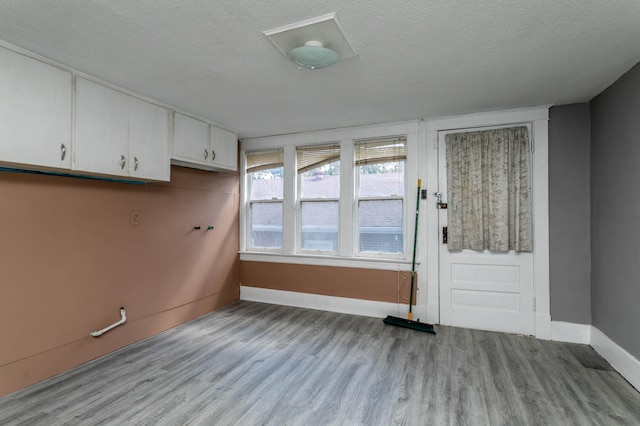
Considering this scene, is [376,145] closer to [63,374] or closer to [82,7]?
[82,7]

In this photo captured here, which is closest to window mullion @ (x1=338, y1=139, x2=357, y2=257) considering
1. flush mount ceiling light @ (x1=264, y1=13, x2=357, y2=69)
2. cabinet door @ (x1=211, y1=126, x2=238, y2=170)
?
cabinet door @ (x1=211, y1=126, x2=238, y2=170)

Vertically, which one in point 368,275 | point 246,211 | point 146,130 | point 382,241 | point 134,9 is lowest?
point 368,275

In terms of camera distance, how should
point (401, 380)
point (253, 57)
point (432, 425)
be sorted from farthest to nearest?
point (401, 380) → point (253, 57) → point (432, 425)

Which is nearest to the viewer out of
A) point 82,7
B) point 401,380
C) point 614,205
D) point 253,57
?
point 82,7

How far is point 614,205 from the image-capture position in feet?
9.16

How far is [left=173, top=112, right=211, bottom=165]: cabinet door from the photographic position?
11.5 feet

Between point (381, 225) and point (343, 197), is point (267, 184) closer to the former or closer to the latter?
point (343, 197)

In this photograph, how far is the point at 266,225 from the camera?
16.0ft

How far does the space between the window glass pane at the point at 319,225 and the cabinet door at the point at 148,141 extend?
1947 mm

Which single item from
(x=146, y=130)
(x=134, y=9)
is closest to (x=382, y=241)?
(x=146, y=130)

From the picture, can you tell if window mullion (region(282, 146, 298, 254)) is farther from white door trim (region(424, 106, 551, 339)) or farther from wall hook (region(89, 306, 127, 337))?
white door trim (region(424, 106, 551, 339))

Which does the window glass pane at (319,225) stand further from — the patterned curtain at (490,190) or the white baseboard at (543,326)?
the white baseboard at (543,326)

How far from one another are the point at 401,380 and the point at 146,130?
3.26m

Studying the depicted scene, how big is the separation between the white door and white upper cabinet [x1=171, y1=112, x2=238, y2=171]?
268cm
